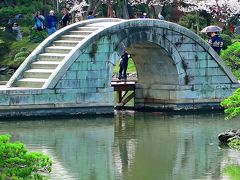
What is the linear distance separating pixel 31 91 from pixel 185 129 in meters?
5.04

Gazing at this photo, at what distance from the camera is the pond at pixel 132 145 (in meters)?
24.3

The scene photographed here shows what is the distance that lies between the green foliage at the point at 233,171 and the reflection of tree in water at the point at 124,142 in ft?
7.66

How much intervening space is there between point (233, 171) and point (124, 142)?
566 cm

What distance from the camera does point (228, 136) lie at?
2823cm

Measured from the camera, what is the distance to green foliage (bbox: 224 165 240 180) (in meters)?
23.4

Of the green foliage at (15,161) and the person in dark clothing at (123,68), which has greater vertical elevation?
the person in dark clothing at (123,68)

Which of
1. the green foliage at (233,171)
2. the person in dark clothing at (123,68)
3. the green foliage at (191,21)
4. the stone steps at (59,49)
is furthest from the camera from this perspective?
the green foliage at (191,21)

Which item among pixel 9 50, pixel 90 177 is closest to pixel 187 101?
pixel 90 177

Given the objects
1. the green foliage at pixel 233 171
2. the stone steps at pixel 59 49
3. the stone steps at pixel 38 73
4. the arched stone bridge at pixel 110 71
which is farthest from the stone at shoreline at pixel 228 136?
the stone steps at pixel 59 49

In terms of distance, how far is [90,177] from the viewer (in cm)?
2352

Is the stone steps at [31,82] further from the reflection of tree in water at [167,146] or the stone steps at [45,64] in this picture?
the reflection of tree in water at [167,146]

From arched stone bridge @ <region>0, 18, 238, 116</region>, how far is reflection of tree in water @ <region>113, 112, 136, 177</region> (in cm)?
109

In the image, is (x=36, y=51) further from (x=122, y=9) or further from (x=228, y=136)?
(x=122, y=9)

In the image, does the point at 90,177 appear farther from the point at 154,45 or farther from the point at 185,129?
the point at 154,45
